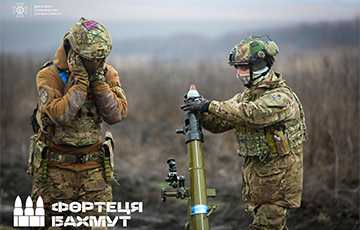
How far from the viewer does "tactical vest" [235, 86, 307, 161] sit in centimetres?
400

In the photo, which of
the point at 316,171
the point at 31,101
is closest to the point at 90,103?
the point at 316,171

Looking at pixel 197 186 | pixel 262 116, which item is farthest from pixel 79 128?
pixel 262 116

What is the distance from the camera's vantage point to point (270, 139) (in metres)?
4.05

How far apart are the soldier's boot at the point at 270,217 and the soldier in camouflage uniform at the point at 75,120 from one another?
55.8 inches

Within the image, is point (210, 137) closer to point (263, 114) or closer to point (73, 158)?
point (73, 158)

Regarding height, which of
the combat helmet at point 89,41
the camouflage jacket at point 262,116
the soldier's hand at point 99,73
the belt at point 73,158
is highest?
the combat helmet at point 89,41

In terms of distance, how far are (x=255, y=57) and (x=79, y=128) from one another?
173cm

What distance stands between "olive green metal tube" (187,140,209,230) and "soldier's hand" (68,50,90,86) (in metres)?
1.08

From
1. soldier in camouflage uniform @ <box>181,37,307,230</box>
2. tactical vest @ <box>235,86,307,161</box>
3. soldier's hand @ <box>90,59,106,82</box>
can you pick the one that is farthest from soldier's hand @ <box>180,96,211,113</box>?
soldier's hand @ <box>90,59,106,82</box>

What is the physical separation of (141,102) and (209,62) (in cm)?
205

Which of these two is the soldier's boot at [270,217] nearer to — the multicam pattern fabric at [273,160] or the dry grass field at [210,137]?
the multicam pattern fabric at [273,160]

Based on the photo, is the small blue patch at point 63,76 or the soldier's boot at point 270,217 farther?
the small blue patch at point 63,76

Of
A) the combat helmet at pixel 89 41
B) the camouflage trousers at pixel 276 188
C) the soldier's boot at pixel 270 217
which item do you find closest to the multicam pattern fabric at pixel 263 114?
the camouflage trousers at pixel 276 188

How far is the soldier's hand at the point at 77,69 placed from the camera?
3.93 metres
